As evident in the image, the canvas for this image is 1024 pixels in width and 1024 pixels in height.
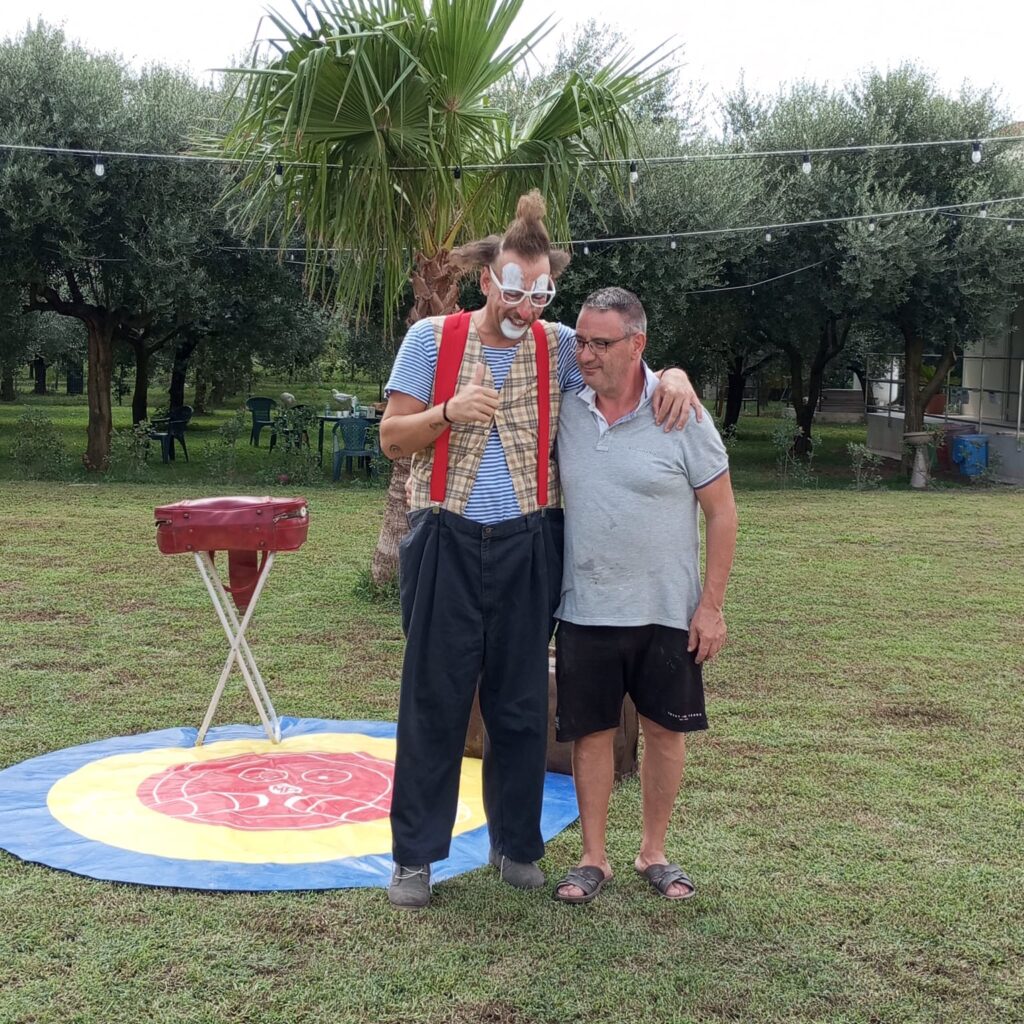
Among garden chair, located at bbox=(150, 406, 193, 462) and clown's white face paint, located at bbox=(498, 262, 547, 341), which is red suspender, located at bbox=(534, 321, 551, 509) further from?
garden chair, located at bbox=(150, 406, 193, 462)

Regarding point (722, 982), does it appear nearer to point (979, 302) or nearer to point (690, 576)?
point (690, 576)

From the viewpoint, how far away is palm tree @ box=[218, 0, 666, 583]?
6.64 m

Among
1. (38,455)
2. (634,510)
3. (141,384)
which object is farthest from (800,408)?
(634,510)

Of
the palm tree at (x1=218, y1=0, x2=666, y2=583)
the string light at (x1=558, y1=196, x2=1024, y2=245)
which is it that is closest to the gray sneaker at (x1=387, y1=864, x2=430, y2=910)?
the palm tree at (x1=218, y1=0, x2=666, y2=583)

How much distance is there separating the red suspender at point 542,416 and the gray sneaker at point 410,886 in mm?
1112

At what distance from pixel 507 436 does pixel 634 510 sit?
42cm

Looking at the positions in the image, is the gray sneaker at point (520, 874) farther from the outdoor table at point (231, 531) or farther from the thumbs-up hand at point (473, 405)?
the outdoor table at point (231, 531)

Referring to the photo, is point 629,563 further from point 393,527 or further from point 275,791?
point 393,527

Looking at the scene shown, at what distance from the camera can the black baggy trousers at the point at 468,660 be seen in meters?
3.46

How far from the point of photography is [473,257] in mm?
3504

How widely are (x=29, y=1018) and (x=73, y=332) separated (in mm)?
32837

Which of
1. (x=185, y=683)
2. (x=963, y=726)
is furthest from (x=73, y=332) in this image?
(x=963, y=726)

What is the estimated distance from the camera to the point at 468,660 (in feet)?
11.5

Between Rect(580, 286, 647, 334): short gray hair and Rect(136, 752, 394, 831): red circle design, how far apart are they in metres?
1.97
